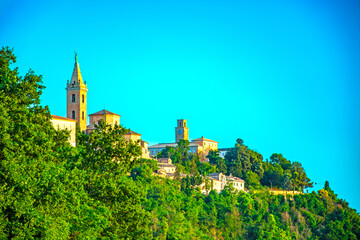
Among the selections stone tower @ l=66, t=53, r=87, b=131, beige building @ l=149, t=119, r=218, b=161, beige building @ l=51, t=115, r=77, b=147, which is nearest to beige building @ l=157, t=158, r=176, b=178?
stone tower @ l=66, t=53, r=87, b=131

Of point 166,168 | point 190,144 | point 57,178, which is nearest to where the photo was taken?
point 57,178

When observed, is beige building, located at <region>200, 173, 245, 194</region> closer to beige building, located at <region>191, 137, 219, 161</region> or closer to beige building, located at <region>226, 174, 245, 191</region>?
beige building, located at <region>226, 174, 245, 191</region>

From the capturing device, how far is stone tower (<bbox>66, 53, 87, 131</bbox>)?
205ft

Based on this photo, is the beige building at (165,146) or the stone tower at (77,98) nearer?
the stone tower at (77,98)

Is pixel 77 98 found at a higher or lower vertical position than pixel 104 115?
higher

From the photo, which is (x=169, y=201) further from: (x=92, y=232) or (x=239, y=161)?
(x=92, y=232)

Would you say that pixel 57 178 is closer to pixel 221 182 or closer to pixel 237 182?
pixel 221 182

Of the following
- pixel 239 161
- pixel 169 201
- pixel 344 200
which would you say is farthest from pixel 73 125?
pixel 344 200

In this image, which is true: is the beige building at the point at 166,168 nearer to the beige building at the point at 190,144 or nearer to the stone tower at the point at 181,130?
the beige building at the point at 190,144

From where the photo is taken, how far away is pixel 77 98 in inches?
2488

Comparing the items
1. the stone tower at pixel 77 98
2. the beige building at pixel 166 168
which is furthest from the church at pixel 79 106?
the beige building at pixel 166 168

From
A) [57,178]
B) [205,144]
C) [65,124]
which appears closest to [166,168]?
[65,124]

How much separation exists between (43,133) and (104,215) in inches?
165

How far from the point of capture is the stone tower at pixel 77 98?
6246 cm
